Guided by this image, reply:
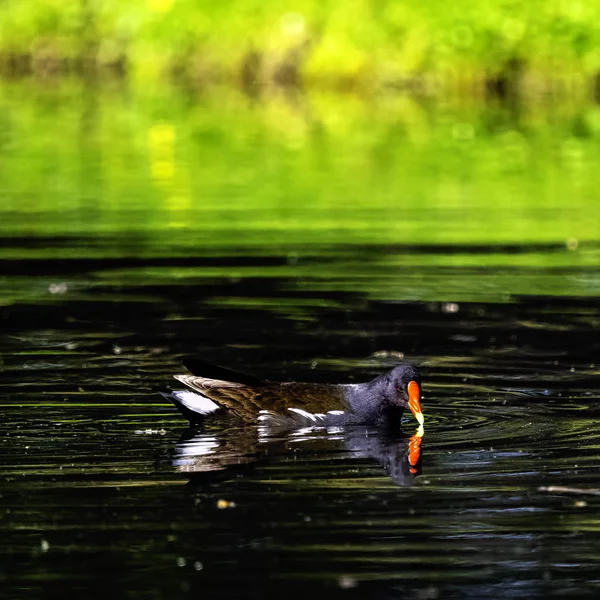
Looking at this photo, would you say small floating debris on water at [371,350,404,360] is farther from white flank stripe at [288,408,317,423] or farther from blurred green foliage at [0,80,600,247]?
blurred green foliage at [0,80,600,247]

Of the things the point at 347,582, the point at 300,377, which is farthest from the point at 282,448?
the point at 347,582

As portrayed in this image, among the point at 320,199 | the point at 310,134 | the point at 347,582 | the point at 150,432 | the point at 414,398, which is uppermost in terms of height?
the point at 310,134

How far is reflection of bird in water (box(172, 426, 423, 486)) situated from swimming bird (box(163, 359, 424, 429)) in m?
0.08

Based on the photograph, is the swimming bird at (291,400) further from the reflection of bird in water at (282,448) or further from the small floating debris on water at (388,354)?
the small floating debris on water at (388,354)

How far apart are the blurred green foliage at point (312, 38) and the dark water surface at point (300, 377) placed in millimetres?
30478

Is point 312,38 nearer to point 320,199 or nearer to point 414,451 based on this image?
point 320,199

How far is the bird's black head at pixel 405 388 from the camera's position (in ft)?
34.1

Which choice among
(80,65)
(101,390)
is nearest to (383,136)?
(101,390)

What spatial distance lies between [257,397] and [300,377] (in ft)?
6.06

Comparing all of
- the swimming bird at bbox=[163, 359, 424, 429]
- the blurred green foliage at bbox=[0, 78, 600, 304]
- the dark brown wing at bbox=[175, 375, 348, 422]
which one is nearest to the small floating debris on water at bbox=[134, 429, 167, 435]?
the swimming bird at bbox=[163, 359, 424, 429]

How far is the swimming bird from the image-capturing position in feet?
34.4

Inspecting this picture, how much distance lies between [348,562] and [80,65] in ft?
273

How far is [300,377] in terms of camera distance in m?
12.4

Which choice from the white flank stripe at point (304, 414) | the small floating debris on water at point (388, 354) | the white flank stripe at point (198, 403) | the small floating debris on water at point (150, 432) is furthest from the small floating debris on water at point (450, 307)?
the small floating debris on water at point (150, 432)
